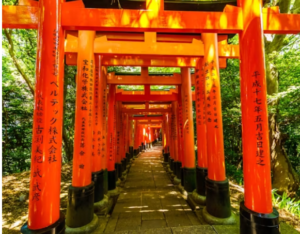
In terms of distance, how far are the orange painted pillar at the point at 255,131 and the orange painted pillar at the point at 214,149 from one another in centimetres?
103

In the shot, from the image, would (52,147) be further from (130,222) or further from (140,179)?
(140,179)

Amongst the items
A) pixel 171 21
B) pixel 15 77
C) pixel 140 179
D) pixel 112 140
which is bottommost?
pixel 140 179

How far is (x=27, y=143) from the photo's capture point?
38.8 feet

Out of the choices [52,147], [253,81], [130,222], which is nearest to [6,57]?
[52,147]

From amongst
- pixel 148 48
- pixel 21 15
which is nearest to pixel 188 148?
pixel 148 48

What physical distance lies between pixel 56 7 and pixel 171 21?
1.76 meters

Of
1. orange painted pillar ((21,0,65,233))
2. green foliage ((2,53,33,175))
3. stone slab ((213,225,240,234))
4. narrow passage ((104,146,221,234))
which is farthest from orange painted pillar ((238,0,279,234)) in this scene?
green foliage ((2,53,33,175))

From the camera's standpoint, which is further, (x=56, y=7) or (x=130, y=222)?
(x=130, y=222)

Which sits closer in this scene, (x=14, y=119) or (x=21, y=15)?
(x=21, y=15)

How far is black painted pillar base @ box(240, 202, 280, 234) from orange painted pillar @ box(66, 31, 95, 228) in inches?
118

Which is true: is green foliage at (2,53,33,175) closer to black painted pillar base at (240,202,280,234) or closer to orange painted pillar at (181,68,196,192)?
orange painted pillar at (181,68,196,192)

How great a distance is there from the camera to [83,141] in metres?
3.74

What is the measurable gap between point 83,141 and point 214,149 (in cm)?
293

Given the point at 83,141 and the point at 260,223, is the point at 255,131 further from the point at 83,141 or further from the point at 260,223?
the point at 83,141
